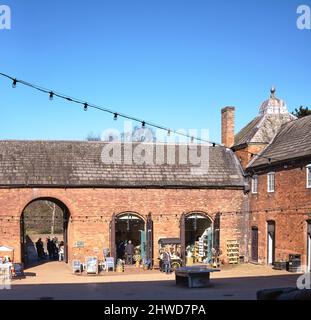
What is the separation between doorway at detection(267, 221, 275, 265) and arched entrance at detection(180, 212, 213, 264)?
10.4 ft

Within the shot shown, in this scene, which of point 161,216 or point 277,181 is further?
point 161,216

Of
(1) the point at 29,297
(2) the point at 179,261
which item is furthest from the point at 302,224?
(1) the point at 29,297

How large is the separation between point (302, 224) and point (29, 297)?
12265 millimetres

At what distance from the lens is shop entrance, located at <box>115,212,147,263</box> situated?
28.1 m

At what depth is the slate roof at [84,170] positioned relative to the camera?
27188 mm

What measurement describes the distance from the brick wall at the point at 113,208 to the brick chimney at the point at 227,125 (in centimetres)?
386

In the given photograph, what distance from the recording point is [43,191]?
88.4 ft

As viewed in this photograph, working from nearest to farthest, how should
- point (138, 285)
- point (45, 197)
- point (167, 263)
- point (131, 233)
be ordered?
point (138, 285) → point (167, 263) → point (45, 197) → point (131, 233)

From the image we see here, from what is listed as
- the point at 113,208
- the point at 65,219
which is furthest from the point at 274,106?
the point at 65,219

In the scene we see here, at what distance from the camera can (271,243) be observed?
26.6 m

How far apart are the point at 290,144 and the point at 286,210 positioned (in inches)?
136

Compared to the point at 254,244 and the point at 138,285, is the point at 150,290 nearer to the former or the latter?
the point at 138,285

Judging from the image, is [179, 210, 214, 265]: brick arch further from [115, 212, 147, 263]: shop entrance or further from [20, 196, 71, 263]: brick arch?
[20, 196, 71, 263]: brick arch

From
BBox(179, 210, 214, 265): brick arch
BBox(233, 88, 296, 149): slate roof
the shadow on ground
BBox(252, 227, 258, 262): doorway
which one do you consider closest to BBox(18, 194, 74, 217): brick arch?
BBox(179, 210, 214, 265): brick arch
